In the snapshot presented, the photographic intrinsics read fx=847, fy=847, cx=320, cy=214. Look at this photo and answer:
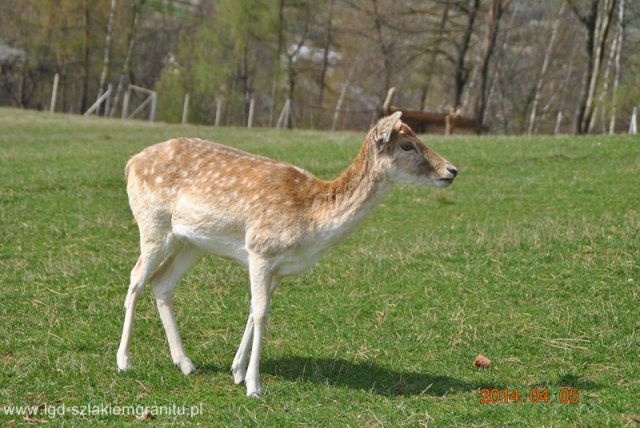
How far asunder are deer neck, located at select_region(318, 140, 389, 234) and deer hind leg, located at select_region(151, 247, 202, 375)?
1.44m

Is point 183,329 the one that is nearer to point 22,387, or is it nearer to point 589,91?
point 22,387

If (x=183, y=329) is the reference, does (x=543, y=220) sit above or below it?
above

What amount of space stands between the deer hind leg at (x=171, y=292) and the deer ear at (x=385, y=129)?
198 centimetres

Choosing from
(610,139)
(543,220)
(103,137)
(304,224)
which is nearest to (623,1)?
(610,139)

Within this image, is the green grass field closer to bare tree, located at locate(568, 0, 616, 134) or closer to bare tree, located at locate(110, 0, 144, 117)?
bare tree, located at locate(568, 0, 616, 134)

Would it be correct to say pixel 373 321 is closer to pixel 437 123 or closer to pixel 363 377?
pixel 363 377

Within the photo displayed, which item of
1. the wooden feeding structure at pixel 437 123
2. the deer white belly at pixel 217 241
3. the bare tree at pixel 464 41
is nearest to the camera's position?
the deer white belly at pixel 217 241

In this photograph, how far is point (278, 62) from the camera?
55.1m

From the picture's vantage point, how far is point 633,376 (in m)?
7.04

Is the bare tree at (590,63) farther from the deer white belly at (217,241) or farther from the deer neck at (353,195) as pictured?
the deer white belly at (217,241)

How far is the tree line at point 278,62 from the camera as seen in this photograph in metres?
53.9

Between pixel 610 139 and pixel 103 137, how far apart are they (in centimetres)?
1575

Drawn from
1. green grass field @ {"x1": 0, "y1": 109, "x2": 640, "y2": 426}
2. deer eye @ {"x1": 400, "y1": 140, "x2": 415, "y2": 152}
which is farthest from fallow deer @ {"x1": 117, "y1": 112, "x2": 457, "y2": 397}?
green grass field @ {"x1": 0, "y1": 109, "x2": 640, "y2": 426}

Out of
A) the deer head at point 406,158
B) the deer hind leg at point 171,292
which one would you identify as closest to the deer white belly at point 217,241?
the deer hind leg at point 171,292
